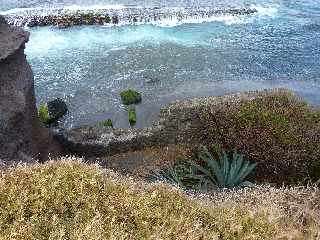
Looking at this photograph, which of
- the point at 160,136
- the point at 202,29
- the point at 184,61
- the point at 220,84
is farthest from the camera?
the point at 202,29

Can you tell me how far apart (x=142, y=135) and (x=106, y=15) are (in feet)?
37.7

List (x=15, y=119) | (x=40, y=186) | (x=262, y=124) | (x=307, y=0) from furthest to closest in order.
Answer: (x=307, y=0) → (x=262, y=124) → (x=15, y=119) → (x=40, y=186)

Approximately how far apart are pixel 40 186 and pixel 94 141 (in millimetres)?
7768

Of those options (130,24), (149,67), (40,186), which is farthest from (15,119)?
(130,24)

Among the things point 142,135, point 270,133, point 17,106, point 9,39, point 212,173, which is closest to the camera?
→ point 17,106

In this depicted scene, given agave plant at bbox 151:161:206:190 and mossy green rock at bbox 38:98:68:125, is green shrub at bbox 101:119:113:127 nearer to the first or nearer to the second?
mossy green rock at bbox 38:98:68:125

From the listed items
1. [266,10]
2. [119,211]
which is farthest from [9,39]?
[266,10]

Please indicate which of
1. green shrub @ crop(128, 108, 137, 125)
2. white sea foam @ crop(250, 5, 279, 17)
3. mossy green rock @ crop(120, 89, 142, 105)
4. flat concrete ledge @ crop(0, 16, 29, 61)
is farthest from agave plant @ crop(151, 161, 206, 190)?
white sea foam @ crop(250, 5, 279, 17)

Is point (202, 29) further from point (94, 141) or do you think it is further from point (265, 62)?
point (94, 141)

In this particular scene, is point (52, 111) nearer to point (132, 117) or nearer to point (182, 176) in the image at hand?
point (132, 117)

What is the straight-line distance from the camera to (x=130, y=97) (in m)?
16.8

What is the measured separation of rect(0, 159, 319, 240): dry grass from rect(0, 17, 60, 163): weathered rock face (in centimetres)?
442

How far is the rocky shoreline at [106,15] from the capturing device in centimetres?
2352

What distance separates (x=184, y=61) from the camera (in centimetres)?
2014
